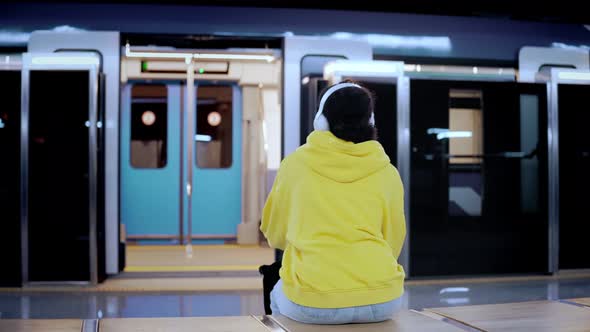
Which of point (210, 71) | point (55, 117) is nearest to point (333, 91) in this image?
point (55, 117)

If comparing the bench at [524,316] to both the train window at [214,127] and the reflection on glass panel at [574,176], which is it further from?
the train window at [214,127]

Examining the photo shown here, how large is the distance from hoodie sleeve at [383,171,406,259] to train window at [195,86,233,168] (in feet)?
20.8

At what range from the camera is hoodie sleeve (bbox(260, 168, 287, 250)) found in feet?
6.21

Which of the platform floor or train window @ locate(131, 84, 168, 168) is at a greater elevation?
train window @ locate(131, 84, 168, 168)

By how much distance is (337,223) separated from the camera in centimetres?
180

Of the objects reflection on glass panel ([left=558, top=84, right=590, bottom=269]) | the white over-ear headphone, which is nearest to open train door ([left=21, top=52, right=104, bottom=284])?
the white over-ear headphone

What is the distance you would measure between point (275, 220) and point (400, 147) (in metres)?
3.49

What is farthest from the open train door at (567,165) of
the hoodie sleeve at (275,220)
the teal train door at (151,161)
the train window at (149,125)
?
the train window at (149,125)

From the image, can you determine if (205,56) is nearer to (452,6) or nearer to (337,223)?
(452,6)

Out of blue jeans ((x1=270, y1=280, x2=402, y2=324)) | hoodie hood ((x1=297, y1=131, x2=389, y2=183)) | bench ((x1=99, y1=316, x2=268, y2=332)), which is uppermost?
hoodie hood ((x1=297, y1=131, x2=389, y2=183))

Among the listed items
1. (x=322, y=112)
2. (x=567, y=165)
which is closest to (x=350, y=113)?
(x=322, y=112)

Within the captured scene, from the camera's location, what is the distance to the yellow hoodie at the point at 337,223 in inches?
70.4

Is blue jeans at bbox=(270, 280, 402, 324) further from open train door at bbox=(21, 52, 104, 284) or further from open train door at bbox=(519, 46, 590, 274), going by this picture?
open train door at bbox=(519, 46, 590, 274)

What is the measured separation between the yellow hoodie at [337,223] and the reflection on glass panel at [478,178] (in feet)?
11.7
